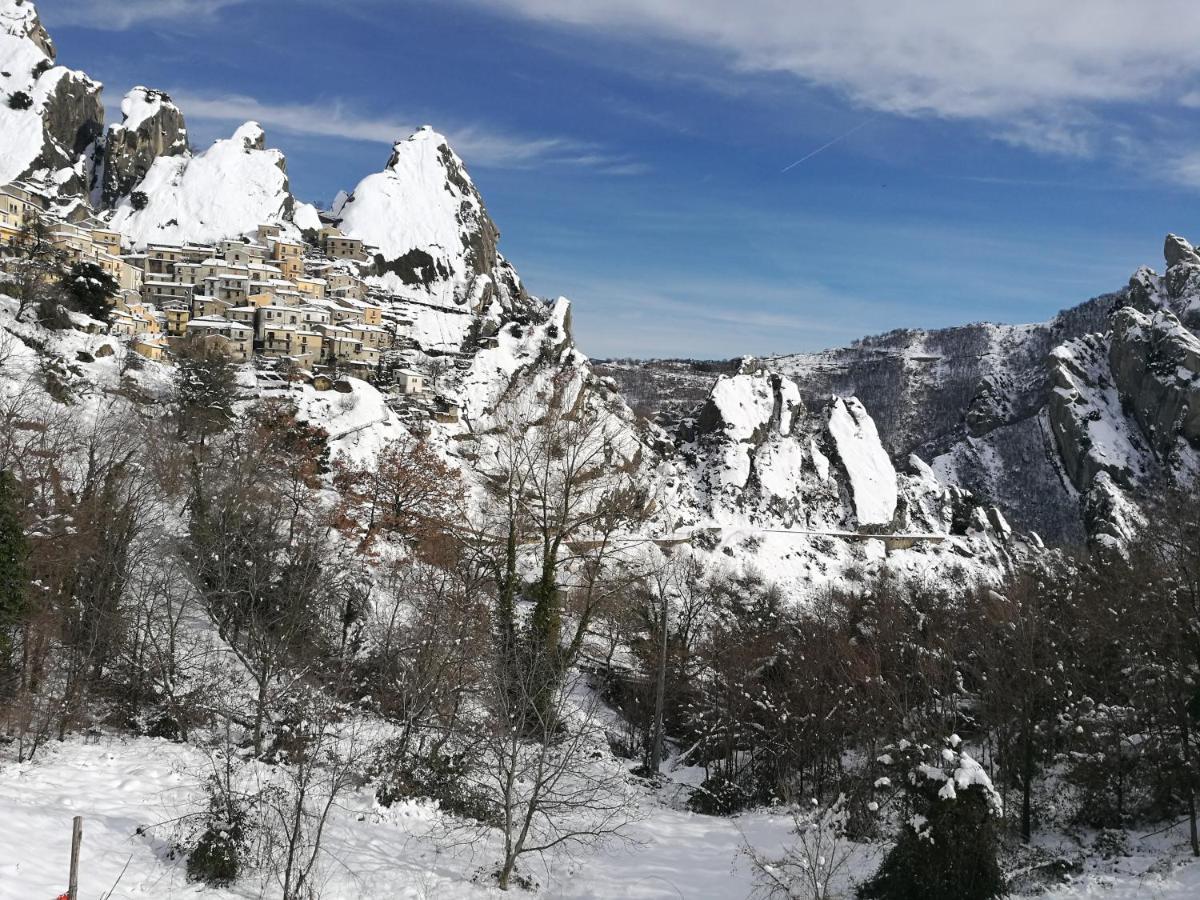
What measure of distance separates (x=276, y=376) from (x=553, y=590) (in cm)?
4337

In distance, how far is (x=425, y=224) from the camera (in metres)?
102

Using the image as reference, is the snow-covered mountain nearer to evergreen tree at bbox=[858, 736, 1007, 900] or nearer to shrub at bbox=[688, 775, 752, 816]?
shrub at bbox=[688, 775, 752, 816]

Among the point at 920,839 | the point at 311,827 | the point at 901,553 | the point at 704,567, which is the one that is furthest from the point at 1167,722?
the point at 901,553

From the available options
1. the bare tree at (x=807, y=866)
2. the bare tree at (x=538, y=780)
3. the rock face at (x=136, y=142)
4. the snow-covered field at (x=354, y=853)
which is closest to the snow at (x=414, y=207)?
the rock face at (x=136, y=142)

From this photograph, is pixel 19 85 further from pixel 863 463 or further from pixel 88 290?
pixel 863 463

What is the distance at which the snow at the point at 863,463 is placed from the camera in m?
71.4

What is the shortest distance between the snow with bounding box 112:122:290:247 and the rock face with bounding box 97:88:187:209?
3330 mm

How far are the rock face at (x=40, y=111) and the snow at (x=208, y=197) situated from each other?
25.8ft

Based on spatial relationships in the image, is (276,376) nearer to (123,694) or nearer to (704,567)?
(704,567)

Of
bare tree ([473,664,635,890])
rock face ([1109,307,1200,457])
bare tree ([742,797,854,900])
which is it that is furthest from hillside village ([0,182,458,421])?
rock face ([1109,307,1200,457])

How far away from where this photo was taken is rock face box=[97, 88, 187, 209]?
97.1 meters

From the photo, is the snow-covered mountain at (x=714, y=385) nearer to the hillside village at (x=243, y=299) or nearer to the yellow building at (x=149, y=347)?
the hillside village at (x=243, y=299)

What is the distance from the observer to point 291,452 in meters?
40.2

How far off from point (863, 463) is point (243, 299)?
62.4m
